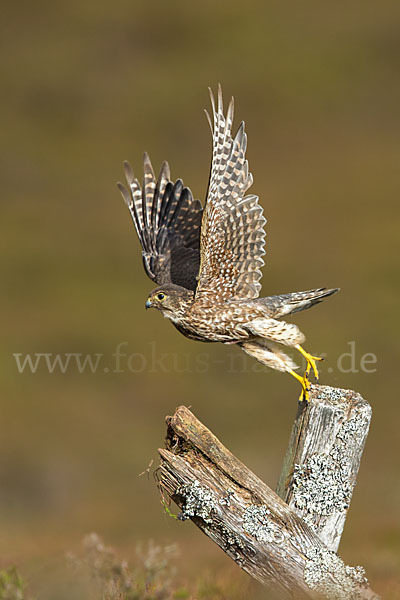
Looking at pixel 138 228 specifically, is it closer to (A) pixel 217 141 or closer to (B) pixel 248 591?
(A) pixel 217 141

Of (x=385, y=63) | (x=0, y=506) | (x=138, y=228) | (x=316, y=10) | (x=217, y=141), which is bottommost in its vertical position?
(x=0, y=506)

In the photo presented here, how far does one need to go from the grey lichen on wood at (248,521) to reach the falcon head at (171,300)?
1.94 m

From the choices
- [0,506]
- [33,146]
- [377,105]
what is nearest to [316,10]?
[377,105]

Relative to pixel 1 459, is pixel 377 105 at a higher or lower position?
higher

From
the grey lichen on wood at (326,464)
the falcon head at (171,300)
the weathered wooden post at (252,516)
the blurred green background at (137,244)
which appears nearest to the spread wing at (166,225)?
the falcon head at (171,300)

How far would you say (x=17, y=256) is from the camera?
85.7 feet

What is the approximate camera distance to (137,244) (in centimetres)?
2606

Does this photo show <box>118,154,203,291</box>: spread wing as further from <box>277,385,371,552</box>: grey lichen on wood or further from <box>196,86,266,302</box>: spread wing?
<box>277,385,371,552</box>: grey lichen on wood

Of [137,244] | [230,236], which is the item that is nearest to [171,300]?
[230,236]

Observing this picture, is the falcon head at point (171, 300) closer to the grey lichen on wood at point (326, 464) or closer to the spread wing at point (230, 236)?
the spread wing at point (230, 236)

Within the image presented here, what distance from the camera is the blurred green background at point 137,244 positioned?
13469 millimetres

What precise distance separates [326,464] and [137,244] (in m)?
21.6

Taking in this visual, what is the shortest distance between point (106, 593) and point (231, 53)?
43.2 metres

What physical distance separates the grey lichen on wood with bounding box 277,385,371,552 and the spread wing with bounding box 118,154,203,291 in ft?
9.70
